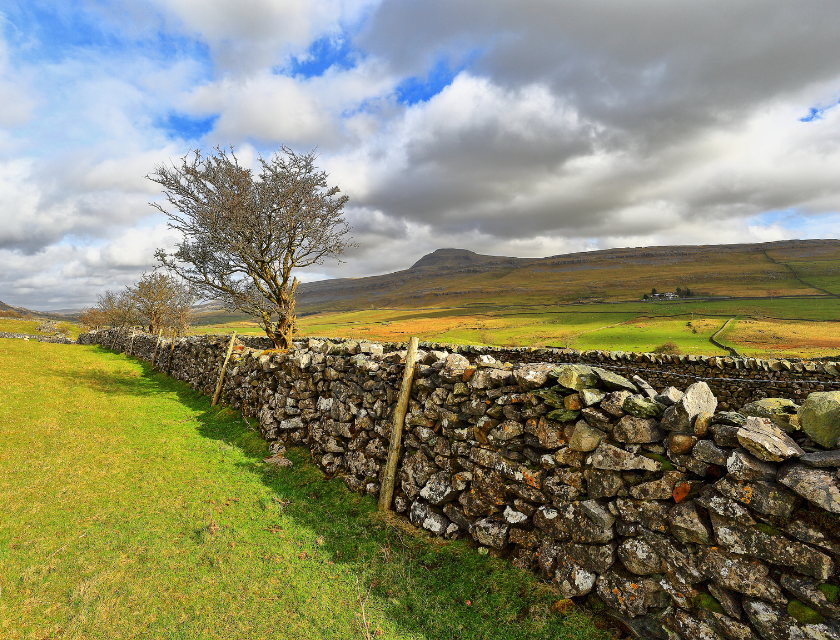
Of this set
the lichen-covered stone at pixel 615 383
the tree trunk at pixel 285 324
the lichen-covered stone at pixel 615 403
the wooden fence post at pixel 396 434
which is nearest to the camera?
the lichen-covered stone at pixel 615 403

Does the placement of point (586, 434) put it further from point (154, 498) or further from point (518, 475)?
point (154, 498)

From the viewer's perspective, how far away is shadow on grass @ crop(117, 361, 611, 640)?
15.5 ft

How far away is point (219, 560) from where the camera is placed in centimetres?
579

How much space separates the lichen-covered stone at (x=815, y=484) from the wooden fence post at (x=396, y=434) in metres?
5.48

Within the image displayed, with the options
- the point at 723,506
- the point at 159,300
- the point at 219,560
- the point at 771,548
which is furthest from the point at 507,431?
the point at 159,300

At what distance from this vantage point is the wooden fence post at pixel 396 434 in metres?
7.44

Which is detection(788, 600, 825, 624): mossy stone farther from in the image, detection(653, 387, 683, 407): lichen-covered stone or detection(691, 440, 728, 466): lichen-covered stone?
detection(653, 387, 683, 407): lichen-covered stone

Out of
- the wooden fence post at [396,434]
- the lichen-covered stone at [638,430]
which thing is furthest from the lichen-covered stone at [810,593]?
the wooden fence post at [396,434]

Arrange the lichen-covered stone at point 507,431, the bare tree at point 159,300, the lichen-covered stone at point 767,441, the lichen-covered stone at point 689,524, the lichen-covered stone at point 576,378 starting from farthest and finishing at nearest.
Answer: the bare tree at point 159,300
the lichen-covered stone at point 507,431
the lichen-covered stone at point 576,378
the lichen-covered stone at point 689,524
the lichen-covered stone at point 767,441

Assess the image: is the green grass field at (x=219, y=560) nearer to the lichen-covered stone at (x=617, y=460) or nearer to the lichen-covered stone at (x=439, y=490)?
the lichen-covered stone at (x=439, y=490)

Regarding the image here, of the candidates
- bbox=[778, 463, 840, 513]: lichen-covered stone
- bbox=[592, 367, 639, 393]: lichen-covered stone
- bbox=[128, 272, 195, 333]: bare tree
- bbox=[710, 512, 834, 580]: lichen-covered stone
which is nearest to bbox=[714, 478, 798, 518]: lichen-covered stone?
bbox=[778, 463, 840, 513]: lichen-covered stone

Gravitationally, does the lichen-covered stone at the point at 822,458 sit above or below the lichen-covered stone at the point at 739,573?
above

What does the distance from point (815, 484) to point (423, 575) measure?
4.86 metres

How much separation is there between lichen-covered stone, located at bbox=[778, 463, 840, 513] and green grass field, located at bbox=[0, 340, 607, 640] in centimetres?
283
